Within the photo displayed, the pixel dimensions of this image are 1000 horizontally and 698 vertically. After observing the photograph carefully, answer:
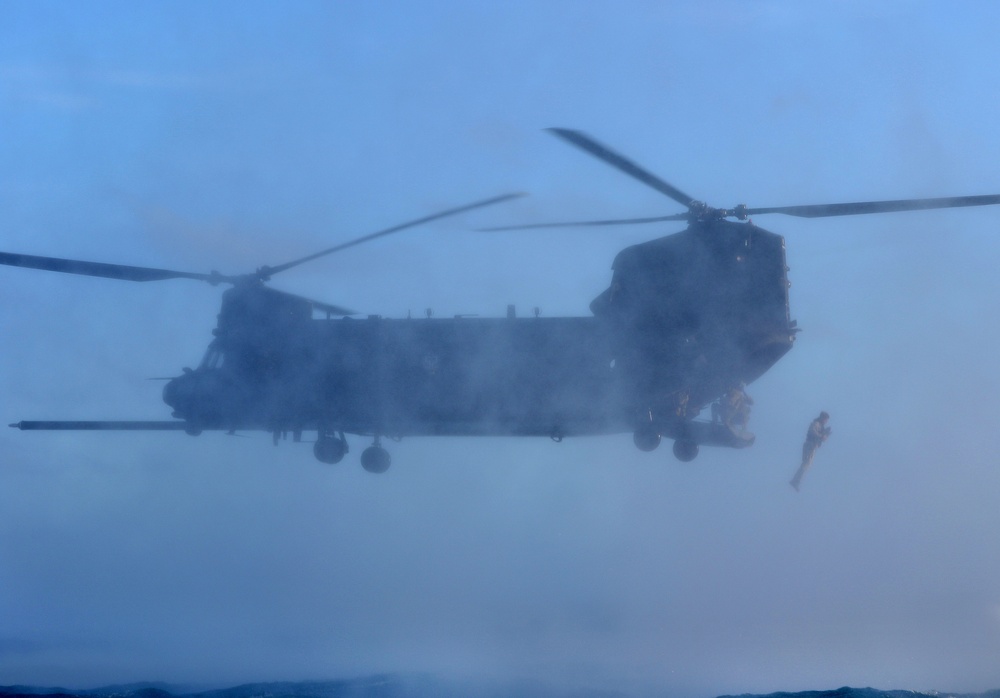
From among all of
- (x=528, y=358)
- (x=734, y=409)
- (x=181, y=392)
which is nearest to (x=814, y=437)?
(x=734, y=409)

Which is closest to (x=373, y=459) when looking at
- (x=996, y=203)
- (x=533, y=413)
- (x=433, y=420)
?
(x=433, y=420)

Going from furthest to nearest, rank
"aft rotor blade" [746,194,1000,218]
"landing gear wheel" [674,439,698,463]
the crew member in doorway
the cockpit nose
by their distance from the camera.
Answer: the cockpit nose → "landing gear wheel" [674,439,698,463] → the crew member in doorway → "aft rotor blade" [746,194,1000,218]

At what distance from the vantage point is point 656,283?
12.3m

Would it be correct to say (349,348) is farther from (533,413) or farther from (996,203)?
(996,203)

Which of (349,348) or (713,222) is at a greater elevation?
(713,222)

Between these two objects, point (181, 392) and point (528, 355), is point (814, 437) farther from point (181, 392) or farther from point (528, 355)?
point (181, 392)

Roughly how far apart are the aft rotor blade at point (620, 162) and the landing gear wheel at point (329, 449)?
6776mm

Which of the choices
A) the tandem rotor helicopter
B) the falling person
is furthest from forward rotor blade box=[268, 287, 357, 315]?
the falling person

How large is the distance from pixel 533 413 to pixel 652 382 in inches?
79.0

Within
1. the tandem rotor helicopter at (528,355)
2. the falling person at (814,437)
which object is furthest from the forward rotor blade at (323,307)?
the falling person at (814,437)

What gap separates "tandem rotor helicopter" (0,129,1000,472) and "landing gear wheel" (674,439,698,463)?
30 mm

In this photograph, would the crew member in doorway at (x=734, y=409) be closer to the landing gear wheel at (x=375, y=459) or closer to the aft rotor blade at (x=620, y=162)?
the aft rotor blade at (x=620, y=162)

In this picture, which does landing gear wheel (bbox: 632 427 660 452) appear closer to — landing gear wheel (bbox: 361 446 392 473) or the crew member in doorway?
the crew member in doorway

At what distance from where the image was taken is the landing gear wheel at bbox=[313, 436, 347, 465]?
1458 cm
